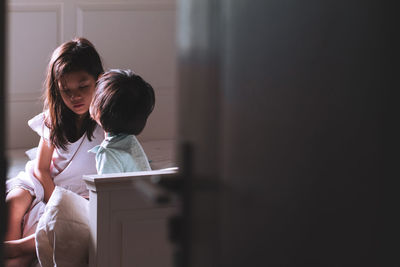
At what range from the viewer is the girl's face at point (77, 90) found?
2445mm

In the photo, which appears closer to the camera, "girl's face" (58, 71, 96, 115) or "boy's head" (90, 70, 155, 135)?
"boy's head" (90, 70, 155, 135)

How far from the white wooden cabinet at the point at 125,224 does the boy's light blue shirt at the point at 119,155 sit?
234 mm

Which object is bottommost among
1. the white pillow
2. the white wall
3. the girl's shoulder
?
the white pillow

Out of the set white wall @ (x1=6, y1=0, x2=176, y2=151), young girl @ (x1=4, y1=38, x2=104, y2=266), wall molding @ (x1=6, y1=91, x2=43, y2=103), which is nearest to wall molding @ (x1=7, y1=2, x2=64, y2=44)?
white wall @ (x1=6, y1=0, x2=176, y2=151)

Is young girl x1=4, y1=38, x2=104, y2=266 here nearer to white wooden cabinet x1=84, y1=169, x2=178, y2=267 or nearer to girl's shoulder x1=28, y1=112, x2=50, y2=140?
girl's shoulder x1=28, y1=112, x2=50, y2=140

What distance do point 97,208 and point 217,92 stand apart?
→ 32.8 inches

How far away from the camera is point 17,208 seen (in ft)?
7.55

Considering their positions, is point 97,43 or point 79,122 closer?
point 79,122

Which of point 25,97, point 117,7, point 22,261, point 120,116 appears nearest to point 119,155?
point 120,116

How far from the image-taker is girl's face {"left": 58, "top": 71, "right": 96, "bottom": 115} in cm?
245

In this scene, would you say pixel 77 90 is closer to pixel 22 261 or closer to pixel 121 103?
pixel 121 103

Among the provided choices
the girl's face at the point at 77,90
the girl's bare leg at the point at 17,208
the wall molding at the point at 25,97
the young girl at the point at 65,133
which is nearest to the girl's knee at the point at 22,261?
the girl's bare leg at the point at 17,208

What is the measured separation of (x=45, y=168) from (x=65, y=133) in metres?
0.14

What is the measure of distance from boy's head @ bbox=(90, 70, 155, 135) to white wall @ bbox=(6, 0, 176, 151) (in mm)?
2003
